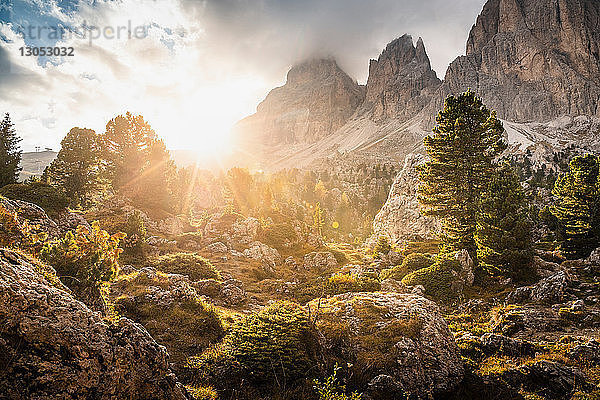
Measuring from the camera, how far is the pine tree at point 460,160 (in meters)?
27.1

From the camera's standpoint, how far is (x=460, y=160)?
27.8m

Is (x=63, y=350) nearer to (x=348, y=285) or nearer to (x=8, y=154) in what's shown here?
(x=348, y=285)

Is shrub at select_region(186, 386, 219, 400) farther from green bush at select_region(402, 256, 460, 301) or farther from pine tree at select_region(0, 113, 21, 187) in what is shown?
pine tree at select_region(0, 113, 21, 187)

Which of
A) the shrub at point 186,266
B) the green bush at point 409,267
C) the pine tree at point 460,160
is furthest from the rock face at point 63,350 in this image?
the pine tree at point 460,160

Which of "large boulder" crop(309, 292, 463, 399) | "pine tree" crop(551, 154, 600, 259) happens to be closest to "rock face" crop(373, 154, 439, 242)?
"pine tree" crop(551, 154, 600, 259)

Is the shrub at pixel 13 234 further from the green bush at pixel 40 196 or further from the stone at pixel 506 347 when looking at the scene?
the green bush at pixel 40 196

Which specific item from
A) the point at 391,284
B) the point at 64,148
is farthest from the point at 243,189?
the point at 391,284

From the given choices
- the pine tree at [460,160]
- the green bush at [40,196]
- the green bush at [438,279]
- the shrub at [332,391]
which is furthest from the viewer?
the pine tree at [460,160]

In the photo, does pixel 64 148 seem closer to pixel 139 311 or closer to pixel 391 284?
pixel 139 311

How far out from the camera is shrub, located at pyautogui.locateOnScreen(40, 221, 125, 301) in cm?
1004

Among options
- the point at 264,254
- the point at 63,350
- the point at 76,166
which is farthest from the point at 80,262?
the point at 76,166

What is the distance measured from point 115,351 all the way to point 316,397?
533 centimetres

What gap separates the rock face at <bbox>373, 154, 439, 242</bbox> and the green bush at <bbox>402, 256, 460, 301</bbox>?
61.3 feet

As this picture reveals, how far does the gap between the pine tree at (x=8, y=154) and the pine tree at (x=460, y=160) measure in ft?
152
